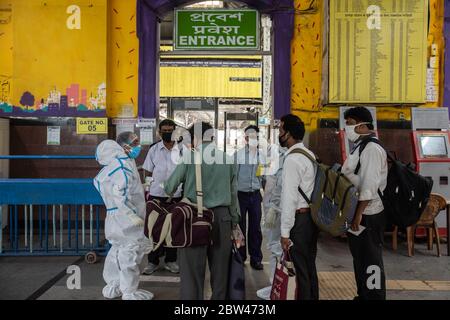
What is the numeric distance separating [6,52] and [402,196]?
6398mm

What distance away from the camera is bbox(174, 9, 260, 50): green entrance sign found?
22.0ft

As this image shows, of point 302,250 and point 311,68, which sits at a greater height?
point 311,68

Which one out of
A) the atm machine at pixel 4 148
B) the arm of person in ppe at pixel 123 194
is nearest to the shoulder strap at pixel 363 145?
the arm of person in ppe at pixel 123 194

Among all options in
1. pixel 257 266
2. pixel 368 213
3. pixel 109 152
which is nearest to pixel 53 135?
pixel 109 152

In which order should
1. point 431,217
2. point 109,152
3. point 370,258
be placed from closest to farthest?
1. point 370,258
2. point 109,152
3. point 431,217

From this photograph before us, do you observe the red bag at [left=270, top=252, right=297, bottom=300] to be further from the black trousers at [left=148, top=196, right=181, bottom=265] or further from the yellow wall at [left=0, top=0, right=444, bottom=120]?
the yellow wall at [left=0, top=0, right=444, bottom=120]

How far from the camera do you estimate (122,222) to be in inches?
147

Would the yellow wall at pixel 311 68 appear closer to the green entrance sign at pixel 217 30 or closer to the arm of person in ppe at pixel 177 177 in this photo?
the green entrance sign at pixel 217 30

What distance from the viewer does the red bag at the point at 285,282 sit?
3045 mm

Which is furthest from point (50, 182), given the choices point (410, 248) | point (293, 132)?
point (410, 248)

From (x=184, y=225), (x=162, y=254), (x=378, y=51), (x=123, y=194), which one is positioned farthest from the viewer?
(x=378, y=51)

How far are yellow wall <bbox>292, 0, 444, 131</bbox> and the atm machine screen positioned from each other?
0.76 m

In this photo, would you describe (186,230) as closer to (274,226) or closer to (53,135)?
(274,226)
